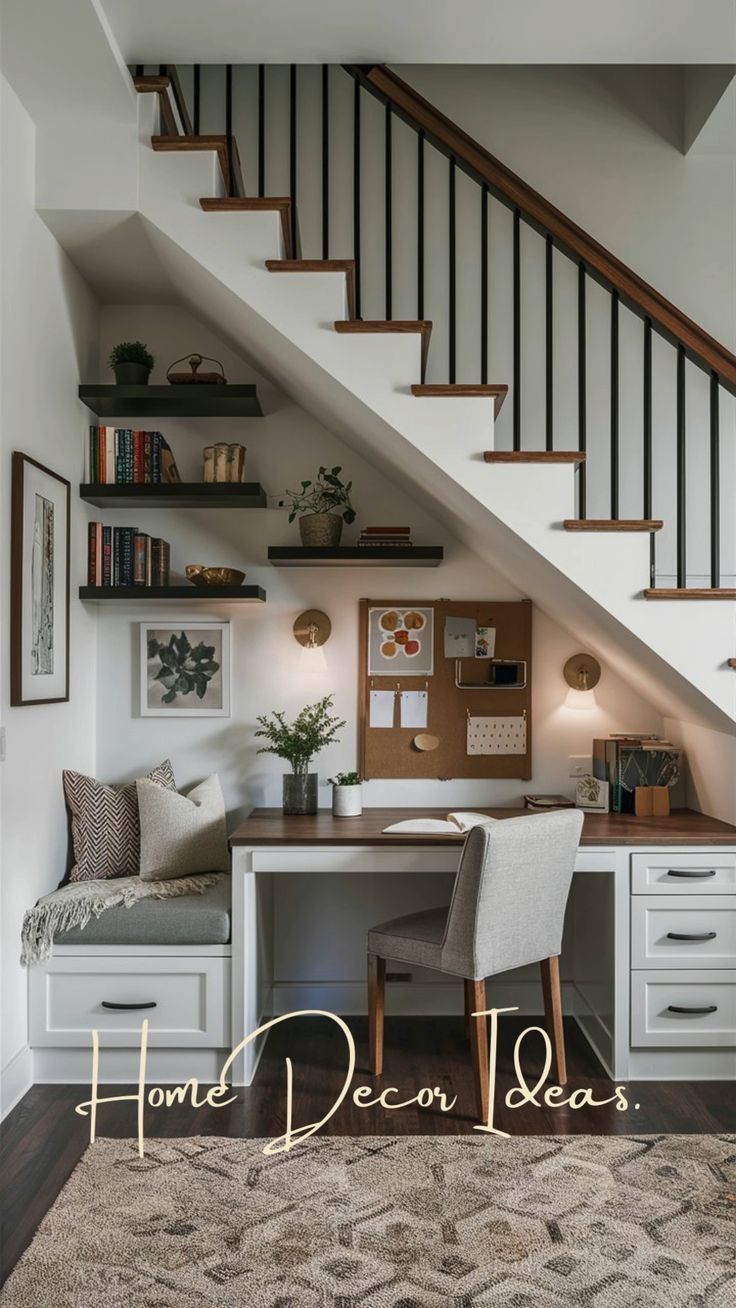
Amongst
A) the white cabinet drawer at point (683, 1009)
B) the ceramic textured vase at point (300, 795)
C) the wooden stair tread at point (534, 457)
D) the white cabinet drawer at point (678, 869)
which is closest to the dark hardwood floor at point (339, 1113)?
the white cabinet drawer at point (683, 1009)

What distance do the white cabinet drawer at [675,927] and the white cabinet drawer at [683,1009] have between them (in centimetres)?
4

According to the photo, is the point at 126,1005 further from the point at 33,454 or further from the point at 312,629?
the point at 33,454

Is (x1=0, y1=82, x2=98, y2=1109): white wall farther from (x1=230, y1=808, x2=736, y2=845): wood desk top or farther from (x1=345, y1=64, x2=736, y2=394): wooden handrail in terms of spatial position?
(x1=345, y1=64, x2=736, y2=394): wooden handrail

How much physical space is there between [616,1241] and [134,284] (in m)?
3.38

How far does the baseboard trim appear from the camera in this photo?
284 centimetres

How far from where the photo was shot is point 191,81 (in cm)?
386

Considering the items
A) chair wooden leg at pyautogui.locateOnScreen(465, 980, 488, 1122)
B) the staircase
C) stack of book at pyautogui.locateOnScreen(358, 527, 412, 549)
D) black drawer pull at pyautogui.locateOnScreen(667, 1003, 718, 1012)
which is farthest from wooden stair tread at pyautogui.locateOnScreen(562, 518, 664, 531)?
black drawer pull at pyautogui.locateOnScreen(667, 1003, 718, 1012)

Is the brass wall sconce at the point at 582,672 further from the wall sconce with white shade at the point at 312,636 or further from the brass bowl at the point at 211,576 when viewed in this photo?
the brass bowl at the point at 211,576

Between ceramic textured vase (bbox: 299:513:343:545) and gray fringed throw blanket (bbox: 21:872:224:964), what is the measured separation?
128cm

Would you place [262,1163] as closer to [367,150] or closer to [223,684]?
[223,684]

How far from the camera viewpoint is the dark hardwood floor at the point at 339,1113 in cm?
262

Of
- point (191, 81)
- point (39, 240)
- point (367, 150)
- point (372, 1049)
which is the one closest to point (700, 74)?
point (367, 150)

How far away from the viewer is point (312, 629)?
3.86 m

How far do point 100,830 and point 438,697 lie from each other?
4.47 ft
